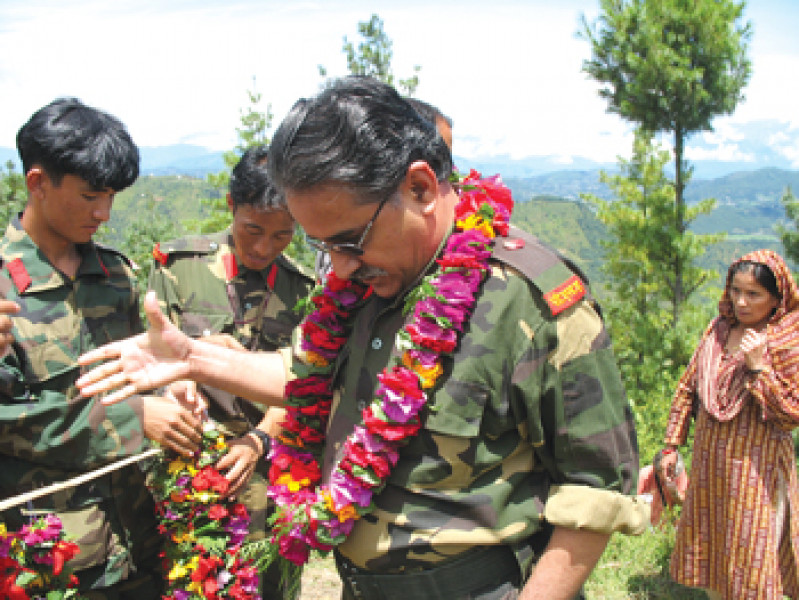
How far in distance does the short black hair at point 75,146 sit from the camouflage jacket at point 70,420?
0.36 meters

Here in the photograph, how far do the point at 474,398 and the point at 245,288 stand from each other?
2.17 m

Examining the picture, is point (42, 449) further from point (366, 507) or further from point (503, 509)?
point (503, 509)

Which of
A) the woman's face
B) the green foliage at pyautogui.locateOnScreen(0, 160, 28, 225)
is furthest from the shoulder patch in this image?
the green foliage at pyautogui.locateOnScreen(0, 160, 28, 225)

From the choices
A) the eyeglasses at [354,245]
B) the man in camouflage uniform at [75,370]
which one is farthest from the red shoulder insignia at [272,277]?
the eyeglasses at [354,245]

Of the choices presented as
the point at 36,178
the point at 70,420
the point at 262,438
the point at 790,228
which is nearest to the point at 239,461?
the point at 262,438

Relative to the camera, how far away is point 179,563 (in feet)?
8.66

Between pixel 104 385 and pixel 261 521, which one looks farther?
pixel 261 521

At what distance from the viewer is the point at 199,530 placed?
265 centimetres

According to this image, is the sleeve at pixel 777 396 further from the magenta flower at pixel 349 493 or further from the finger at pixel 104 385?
the finger at pixel 104 385

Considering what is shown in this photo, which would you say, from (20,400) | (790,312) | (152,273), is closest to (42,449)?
(20,400)

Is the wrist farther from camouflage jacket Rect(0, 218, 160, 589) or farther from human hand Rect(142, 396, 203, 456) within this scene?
camouflage jacket Rect(0, 218, 160, 589)

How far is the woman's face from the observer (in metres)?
3.93

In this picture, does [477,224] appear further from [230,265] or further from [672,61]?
[672,61]

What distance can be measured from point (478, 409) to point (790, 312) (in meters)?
3.18
